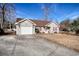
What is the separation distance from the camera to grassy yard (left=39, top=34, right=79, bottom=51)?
6.01 m

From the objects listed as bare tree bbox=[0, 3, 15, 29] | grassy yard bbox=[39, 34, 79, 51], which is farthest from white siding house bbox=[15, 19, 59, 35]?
bare tree bbox=[0, 3, 15, 29]

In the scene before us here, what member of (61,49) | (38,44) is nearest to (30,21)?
(38,44)

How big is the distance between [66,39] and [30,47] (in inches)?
34.4

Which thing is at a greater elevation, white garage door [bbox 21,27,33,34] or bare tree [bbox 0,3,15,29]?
bare tree [bbox 0,3,15,29]

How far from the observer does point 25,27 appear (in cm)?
616

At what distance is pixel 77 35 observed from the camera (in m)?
6.09

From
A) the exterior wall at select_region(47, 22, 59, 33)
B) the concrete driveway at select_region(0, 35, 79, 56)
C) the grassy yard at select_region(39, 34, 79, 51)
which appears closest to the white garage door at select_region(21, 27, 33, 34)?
the concrete driveway at select_region(0, 35, 79, 56)

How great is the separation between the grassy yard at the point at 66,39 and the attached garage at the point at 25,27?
0.95ft

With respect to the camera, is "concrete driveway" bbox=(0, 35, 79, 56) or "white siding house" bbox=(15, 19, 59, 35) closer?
"concrete driveway" bbox=(0, 35, 79, 56)

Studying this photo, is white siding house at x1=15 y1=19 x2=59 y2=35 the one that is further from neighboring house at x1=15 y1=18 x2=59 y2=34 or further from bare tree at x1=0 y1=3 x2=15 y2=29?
bare tree at x1=0 y1=3 x2=15 y2=29

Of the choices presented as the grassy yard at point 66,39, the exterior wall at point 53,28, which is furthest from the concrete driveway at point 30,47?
the exterior wall at point 53,28

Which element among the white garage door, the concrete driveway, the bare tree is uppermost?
the bare tree

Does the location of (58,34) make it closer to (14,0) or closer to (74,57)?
(74,57)

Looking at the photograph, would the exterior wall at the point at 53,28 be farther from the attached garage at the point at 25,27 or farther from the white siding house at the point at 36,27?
the attached garage at the point at 25,27
